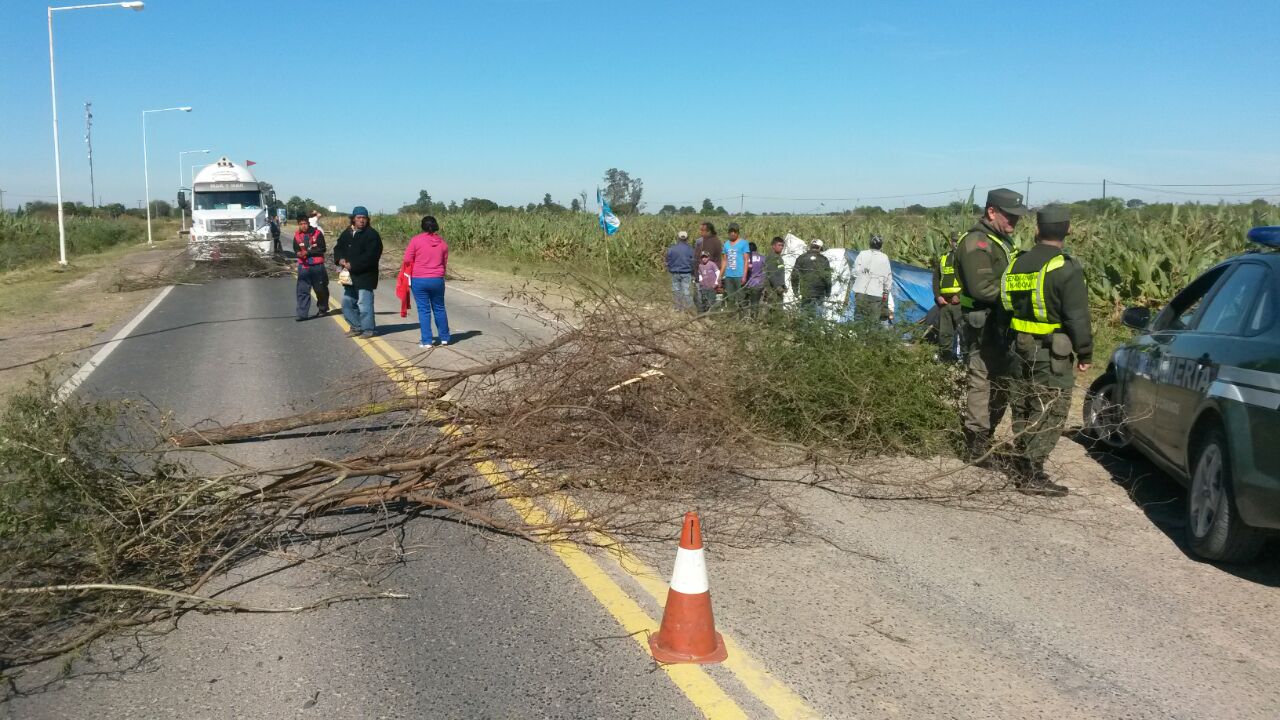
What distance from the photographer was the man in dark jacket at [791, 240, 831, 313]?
8.58 meters

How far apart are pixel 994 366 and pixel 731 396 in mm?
1881

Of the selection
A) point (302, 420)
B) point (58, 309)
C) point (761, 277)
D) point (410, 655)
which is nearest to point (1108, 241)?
point (761, 277)

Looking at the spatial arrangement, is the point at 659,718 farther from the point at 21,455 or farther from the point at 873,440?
the point at 873,440

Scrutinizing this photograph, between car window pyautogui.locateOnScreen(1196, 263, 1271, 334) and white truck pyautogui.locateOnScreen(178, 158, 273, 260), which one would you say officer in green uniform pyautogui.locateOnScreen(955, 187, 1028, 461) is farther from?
white truck pyautogui.locateOnScreen(178, 158, 273, 260)

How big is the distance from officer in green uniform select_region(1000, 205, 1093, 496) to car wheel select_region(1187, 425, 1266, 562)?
A: 1.03 metres

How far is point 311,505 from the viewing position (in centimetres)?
564

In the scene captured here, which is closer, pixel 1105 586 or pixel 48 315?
pixel 1105 586

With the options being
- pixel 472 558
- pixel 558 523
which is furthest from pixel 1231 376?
pixel 472 558

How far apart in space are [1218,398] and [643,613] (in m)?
3.32

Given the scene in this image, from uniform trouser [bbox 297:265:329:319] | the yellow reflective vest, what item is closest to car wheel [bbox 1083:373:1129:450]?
the yellow reflective vest

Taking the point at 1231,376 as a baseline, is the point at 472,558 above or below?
below

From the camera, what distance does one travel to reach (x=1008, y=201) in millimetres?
7219

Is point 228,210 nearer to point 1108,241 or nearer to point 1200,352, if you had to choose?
point 1108,241

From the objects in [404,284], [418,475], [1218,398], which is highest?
[404,284]
